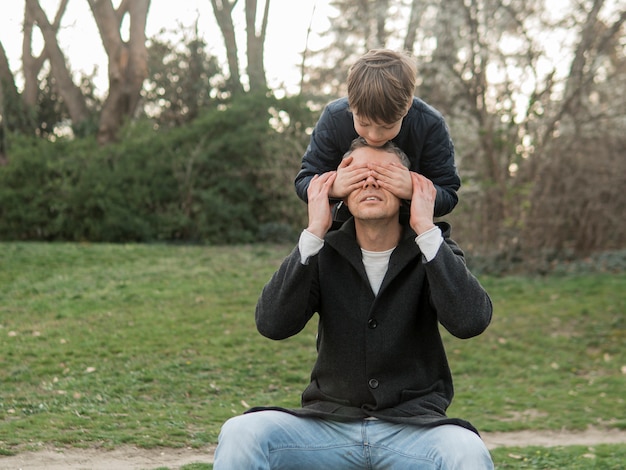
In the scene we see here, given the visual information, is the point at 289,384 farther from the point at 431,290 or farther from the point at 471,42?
the point at 471,42

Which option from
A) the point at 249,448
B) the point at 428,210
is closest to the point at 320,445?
the point at 249,448

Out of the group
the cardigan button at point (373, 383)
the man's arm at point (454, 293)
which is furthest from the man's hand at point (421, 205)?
the cardigan button at point (373, 383)

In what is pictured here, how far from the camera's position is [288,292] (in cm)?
310

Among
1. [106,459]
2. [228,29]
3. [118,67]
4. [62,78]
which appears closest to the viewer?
[106,459]

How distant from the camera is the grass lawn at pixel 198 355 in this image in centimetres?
616

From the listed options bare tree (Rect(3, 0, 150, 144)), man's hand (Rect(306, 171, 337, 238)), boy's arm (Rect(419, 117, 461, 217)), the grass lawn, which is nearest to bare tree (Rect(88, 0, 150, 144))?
bare tree (Rect(3, 0, 150, 144))

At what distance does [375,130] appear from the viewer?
10.5ft

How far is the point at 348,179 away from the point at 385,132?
23cm

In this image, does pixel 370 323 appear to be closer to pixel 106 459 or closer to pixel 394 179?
pixel 394 179

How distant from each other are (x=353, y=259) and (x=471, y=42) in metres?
10.6

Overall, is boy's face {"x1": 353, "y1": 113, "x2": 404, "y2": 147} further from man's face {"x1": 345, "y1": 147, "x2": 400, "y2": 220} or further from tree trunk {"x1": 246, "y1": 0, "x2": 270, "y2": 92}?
tree trunk {"x1": 246, "y1": 0, "x2": 270, "y2": 92}

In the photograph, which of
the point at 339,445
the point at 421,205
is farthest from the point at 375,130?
the point at 339,445

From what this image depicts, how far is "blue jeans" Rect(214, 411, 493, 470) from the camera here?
2793mm

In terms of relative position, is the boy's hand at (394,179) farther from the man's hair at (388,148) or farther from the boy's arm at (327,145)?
the boy's arm at (327,145)
